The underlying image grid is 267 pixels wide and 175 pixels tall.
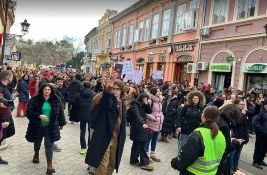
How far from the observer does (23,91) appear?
40.2ft

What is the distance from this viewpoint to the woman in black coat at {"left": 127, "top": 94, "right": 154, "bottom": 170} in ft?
23.1

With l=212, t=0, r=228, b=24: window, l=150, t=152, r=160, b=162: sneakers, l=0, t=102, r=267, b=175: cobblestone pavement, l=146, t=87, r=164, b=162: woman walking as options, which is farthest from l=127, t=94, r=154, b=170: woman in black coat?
l=212, t=0, r=228, b=24: window

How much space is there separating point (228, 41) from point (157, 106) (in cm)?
1044

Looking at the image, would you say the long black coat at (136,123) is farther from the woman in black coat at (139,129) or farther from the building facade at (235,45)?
the building facade at (235,45)

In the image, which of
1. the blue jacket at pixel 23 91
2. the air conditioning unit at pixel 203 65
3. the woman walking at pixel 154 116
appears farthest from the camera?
the air conditioning unit at pixel 203 65

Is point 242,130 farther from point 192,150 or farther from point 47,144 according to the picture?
point 47,144

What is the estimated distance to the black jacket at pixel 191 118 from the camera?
6668mm

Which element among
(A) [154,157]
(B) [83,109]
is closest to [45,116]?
(B) [83,109]

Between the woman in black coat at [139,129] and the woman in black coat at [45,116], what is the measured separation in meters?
→ 1.57

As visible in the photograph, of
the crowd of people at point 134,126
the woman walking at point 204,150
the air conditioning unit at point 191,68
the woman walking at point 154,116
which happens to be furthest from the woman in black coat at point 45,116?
the air conditioning unit at point 191,68

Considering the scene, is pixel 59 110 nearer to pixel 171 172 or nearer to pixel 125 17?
pixel 171 172

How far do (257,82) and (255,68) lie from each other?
79 centimetres

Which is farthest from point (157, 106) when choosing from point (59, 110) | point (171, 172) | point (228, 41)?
point (228, 41)

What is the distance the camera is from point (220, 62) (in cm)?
1755
